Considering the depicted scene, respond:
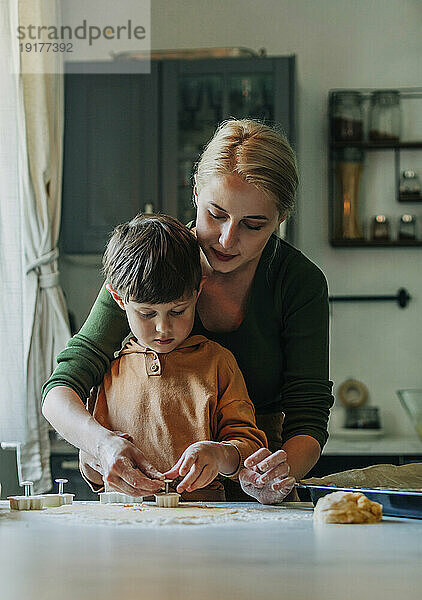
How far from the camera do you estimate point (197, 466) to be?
1078 mm

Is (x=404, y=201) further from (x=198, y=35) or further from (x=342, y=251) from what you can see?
(x=198, y=35)

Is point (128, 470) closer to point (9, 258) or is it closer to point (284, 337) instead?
point (284, 337)

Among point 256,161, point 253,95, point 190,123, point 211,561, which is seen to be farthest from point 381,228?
point 211,561

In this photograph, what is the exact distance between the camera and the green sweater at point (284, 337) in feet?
4.40

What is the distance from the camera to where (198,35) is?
3.47 metres

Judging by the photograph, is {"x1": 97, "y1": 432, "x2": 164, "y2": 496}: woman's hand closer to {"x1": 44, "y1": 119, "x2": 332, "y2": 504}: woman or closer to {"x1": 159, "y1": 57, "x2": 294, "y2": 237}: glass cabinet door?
{"x1": 44, "y1": 119, "x2": 332, "y2": 504}: woman

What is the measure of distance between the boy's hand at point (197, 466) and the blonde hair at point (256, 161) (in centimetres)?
41

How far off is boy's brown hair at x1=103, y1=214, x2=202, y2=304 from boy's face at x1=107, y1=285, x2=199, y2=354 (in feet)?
0.04

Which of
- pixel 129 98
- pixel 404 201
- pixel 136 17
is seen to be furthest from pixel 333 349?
pixel 136 17

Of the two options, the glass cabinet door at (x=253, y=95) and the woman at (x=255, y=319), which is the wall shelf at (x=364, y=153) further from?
the woman at (x=255, y=319)

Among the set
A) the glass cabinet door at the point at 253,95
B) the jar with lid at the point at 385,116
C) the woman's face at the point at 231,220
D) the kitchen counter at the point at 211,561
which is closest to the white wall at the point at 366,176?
the jar with lid at the point at 385,116

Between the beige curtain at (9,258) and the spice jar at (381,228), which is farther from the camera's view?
the spice jar at (381,228)

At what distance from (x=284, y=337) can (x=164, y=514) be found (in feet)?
1.50

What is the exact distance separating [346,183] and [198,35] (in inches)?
35.5
